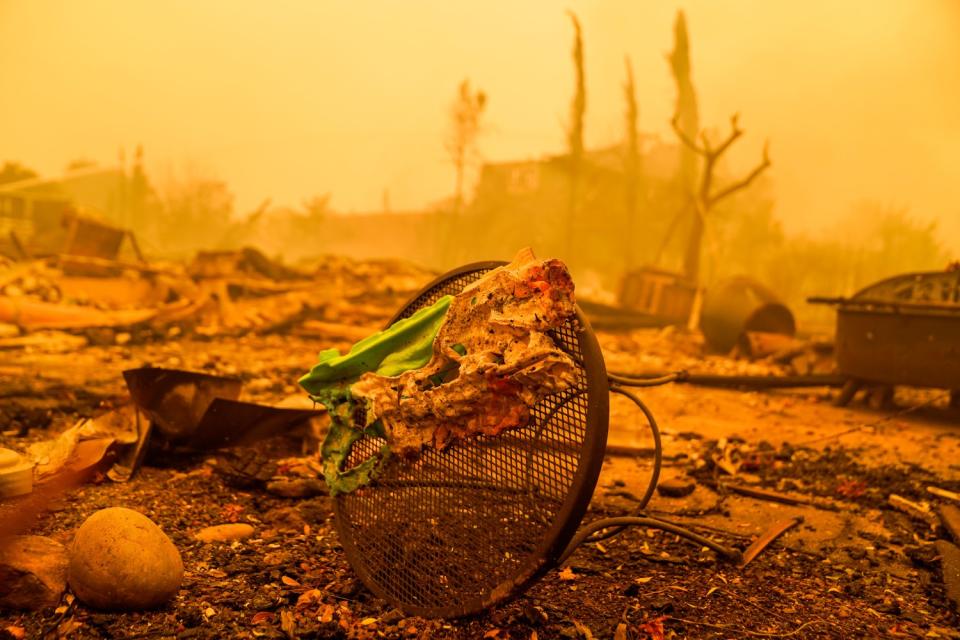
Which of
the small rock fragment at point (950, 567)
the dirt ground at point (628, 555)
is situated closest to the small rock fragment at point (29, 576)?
the dirt ground at point (628, 555)

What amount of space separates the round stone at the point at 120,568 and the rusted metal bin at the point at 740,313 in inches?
344

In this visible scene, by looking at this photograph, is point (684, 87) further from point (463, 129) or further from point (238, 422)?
point (238, 422)

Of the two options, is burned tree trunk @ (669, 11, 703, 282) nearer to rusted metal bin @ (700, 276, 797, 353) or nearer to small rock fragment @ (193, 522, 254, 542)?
rusted metal bin @ (700, 276, 797, 353)

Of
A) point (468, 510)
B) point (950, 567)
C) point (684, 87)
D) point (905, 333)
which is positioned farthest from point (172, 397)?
point (684, 87)

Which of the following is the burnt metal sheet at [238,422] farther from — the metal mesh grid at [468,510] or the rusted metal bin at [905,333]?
the rusted metal bin at [905,333]

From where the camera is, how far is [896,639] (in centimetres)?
164

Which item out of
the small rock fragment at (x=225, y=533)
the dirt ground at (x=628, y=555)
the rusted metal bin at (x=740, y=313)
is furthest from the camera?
the rusted metal bin at (x=740, y=313)

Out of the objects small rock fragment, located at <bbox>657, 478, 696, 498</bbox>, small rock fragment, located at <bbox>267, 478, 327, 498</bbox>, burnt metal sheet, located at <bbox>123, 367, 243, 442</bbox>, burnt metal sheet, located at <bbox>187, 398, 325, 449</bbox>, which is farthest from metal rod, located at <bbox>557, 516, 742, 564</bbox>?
burnt metal sheet, located at <bbox>123, 367, 243, 442</bbox>

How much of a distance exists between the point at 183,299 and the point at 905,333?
9.70 m

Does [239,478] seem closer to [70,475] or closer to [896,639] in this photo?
[70,475]

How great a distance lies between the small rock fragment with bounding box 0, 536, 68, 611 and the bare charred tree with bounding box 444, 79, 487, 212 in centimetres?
2558

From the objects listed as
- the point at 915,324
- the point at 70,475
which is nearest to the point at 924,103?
the point at 915,324

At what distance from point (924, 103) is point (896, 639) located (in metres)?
21.2

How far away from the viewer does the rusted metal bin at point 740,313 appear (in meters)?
8.84
